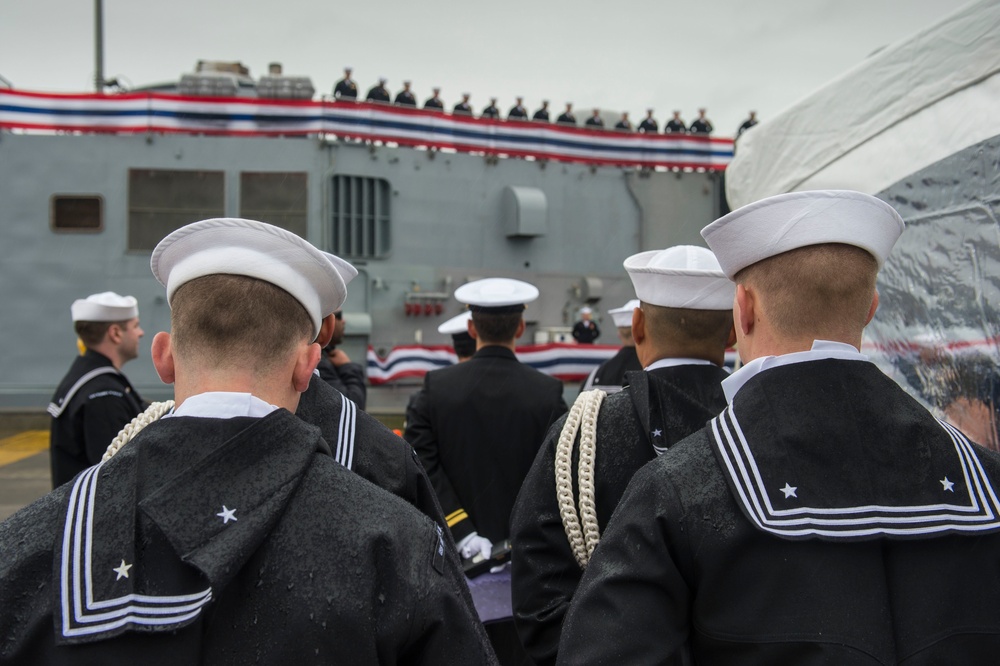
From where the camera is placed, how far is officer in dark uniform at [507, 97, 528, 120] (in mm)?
13820

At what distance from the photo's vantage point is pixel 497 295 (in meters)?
3.71

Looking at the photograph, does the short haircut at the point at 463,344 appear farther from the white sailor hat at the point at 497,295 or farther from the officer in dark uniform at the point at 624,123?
the officer in dark uniform at the point at 624,123

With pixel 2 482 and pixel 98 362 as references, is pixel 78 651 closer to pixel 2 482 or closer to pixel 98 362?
pixel 98 362

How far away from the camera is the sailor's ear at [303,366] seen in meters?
1.25

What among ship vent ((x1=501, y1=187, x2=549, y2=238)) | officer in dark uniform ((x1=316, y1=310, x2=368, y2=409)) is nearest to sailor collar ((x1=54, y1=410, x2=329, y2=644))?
officer in dark uniform ((x1=316, y1=310, x2=368, y2=409))

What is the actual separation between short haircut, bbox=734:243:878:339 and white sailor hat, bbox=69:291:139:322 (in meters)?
3.23

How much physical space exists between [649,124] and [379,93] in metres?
5.36

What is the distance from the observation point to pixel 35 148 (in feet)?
36.8

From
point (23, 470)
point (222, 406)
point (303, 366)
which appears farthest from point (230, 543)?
point (23, 470)

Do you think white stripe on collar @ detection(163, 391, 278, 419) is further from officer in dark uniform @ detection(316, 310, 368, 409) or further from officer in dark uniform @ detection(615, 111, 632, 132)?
officer in dark uniform @ detection(615, 111, 632, 132)

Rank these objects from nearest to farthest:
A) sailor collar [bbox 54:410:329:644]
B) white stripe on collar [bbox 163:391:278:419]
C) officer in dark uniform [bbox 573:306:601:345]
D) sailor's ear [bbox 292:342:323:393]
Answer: sailor collar [bbox 54:410:329:644], white stripe on collar [bbox 163:391:278:419], sailor's ear [bbox 292:342:323:393], officer in dark uniform [bbox 573:306:601:345]

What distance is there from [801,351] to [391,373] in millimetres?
10476

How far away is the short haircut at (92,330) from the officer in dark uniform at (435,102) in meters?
10.2

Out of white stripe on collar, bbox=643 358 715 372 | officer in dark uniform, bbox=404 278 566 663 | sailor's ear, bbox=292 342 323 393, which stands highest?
sailor's ear, bbox=292 342 323 393
